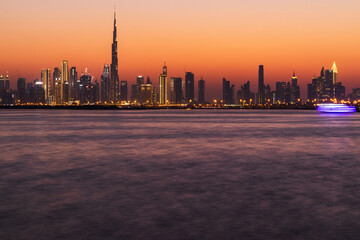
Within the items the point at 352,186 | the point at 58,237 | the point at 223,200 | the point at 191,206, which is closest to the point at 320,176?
the point at 352,186

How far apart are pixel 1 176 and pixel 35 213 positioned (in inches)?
303

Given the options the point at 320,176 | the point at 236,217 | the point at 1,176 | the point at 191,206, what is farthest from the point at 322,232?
the point at 1,176

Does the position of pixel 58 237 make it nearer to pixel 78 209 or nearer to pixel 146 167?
pixel 78 209

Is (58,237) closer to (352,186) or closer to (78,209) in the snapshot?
(78,209)

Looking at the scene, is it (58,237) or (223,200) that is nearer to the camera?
(58,237)

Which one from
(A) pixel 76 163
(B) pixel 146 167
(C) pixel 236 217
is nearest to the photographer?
(C) pixel 236 217

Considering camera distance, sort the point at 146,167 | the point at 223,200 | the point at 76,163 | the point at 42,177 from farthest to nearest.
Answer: the point at 76,163
the point at 146,167
the point at 42,177
the point at 223,200

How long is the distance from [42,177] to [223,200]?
8158 millimetres

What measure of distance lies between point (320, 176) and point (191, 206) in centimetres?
817

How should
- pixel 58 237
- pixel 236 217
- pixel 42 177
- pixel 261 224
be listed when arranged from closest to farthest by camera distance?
pixel 58 237 → pixel 261 224 → pixel 236 217 → pixel 42 177

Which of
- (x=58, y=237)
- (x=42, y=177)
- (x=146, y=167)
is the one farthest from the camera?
(x=146, y=167)

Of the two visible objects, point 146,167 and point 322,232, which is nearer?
point 322,232

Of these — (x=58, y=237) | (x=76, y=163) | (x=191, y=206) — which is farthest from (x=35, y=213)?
(x=76, y=163)

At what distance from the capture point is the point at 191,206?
Result: 1180 cm
